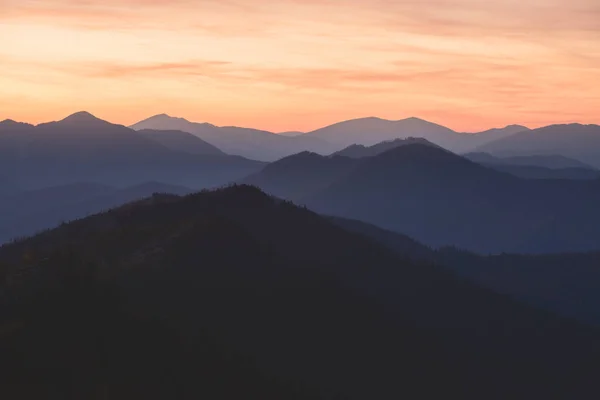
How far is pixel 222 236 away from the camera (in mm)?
76062

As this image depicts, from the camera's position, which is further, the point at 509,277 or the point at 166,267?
the point at 509,277

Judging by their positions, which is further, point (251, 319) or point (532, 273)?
point (532, 273)

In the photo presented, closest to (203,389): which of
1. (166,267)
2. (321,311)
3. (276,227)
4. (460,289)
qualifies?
(166,267)

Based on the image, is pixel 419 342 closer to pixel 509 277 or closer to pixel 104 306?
pixel 104 306

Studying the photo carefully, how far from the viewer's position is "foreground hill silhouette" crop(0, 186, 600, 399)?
3978cm

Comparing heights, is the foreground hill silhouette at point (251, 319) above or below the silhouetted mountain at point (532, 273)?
above

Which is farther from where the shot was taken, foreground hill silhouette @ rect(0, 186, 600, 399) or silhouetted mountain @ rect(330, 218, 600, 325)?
silhouetted mountain @ rect(330, 218, 600, 325)

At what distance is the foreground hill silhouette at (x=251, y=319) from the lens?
39.8 m

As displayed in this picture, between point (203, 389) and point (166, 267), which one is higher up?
point (166, 267)

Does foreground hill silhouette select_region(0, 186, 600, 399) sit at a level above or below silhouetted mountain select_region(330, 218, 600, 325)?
above

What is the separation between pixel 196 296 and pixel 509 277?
123436 mm

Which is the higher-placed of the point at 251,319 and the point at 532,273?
the point at 251,319

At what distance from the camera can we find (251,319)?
63.3 meters

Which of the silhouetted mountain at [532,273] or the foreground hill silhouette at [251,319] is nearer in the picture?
the foreground hill silhouette at [251,319]
